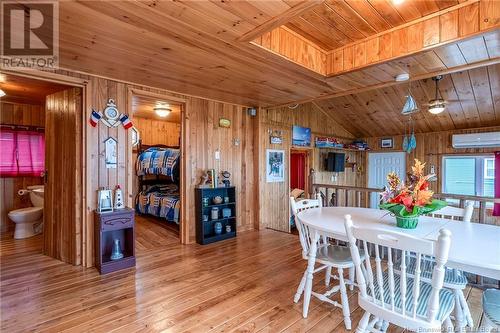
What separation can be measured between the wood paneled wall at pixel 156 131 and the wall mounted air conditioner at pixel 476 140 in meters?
6.86

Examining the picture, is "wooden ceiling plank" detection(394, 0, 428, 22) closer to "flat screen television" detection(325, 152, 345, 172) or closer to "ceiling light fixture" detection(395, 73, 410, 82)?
"ceiling light fixture" detection(395, 73, 410, 82)

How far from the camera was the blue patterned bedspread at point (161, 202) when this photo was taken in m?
4.82

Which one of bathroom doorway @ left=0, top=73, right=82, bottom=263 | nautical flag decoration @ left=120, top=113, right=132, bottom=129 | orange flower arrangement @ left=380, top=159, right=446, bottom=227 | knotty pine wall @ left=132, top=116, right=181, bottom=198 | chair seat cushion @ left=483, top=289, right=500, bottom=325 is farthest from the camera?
knotty pine wall @ left=132, top=116, right=181, bottom=198

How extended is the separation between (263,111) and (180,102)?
1662 mm

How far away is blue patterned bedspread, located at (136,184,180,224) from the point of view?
4816 mm

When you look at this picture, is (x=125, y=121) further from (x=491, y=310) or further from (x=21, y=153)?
(x=491, y=310)

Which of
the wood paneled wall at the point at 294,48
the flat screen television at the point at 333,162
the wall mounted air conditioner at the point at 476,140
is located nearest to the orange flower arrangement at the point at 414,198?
the wood paneled wall at the point at 294,48

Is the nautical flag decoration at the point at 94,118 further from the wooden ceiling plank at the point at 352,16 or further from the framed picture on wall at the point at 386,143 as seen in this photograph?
the framed picture on wall at the point at 386,143

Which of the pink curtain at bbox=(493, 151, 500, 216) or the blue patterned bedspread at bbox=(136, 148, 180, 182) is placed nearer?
the blue patterned bedspread at bbox=(136, 148, 180, 182)

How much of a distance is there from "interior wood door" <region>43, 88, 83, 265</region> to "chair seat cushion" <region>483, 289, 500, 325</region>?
12.1 ft

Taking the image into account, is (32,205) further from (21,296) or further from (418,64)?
(418,64)

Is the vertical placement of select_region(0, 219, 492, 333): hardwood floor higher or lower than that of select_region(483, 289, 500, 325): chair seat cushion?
lower

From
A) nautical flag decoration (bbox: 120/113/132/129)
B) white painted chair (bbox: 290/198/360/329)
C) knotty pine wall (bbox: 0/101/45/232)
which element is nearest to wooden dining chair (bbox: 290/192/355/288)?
white painted chair (bbox: 290/198/360/329)

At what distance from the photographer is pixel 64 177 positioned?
3189 millimetres
